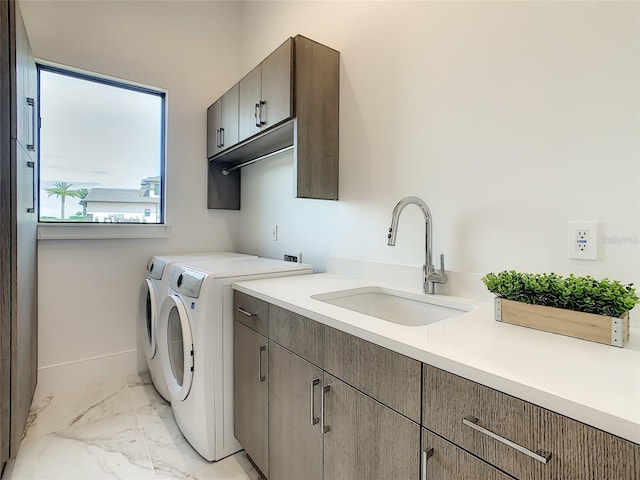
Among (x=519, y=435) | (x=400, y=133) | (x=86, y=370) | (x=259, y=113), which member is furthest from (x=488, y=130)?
(x=86, y=370)

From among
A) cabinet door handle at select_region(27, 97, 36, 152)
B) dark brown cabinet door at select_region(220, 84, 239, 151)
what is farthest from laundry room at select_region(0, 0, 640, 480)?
cabinet door handle at select_region(27, 97, 36, 152)

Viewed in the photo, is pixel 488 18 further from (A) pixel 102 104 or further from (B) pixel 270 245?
(A) pixel 102 104

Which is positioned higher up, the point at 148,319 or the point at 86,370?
the point at 148,319

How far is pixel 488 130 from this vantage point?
1.26 m

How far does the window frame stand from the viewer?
86.6 inches

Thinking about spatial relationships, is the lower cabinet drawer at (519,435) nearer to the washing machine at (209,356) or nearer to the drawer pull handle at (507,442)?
the drawer pull handle at (507,442)

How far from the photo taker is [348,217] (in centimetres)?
187

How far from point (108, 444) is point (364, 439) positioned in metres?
1.53

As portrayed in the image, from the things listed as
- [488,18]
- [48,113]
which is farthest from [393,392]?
[48,113]

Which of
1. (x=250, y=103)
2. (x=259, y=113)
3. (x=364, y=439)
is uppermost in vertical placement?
(x=250, y=103)

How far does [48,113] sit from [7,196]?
3.88 feet

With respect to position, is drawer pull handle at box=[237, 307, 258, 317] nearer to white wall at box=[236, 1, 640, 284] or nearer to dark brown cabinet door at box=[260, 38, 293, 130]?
white wall at box=[236, 1, 640, 284]

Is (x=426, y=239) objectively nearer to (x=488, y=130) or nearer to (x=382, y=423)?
(x=488, y=130)

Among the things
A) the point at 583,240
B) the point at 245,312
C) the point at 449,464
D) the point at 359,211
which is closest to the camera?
the point at 449,464
